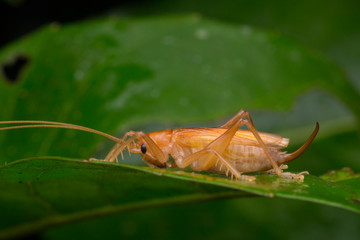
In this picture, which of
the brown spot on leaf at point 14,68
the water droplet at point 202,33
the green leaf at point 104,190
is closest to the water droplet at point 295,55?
the water droplet at point 202,33

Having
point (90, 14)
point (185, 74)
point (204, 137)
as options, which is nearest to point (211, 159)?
point (204, 137)

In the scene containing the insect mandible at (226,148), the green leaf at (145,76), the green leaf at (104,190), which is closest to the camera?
the green leaf at (104,190)

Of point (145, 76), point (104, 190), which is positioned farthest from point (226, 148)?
point (145, 76)

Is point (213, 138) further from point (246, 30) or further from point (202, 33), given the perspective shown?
point (246, 30)

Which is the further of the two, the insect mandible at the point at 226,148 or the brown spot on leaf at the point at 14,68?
the brown spot on leaf at the point at 14,68

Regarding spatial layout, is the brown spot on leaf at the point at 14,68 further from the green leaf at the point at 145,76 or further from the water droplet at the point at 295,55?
the water droplet at the point at 295,55
